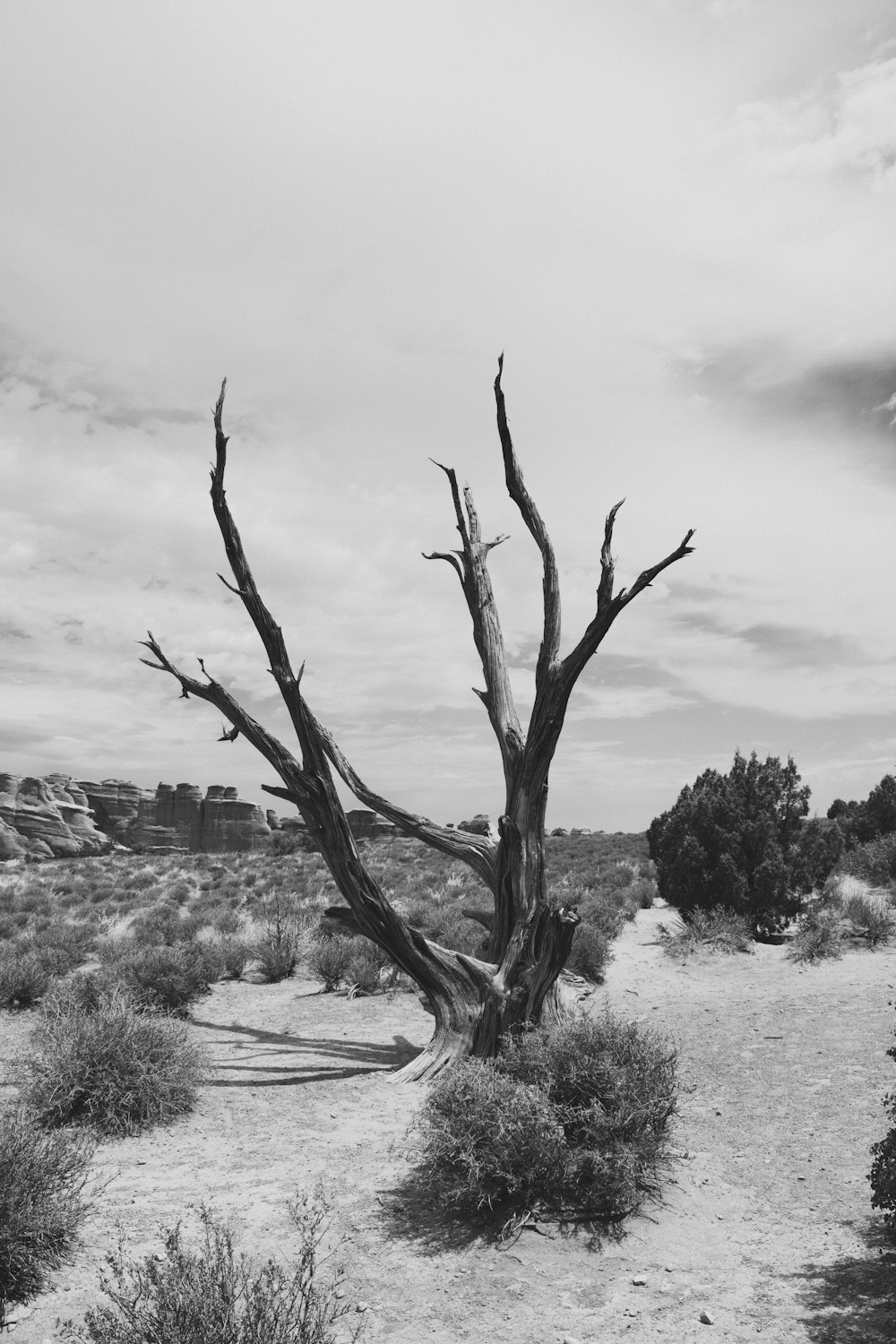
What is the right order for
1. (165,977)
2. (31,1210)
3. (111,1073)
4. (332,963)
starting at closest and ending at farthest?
1. (31,1210)
2. (111,1073)
3. (165,977)
4. (332,963)

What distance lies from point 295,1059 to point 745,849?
10.6 m

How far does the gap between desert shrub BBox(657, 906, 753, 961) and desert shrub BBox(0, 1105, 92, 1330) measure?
38.1 feet

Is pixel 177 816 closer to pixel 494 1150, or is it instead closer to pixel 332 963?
pixel 332 963

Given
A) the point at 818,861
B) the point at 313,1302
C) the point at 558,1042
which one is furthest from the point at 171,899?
the point at 313,1302

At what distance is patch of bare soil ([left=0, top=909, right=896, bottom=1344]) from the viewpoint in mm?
4770

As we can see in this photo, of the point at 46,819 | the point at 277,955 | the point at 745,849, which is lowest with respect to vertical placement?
the point at 46,819

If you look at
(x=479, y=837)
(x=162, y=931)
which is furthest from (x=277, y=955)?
(x=479, y=837)

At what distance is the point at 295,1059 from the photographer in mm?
10258

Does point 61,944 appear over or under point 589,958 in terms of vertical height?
under

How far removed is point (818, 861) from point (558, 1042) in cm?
1219

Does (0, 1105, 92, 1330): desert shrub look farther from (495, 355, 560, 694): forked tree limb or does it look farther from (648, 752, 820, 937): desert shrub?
(648, 752, 820, 937): desert shrub

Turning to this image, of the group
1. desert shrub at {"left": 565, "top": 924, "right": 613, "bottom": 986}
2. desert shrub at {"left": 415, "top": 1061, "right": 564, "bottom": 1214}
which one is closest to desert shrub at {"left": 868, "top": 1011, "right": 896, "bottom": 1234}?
desert shrub at {"left": 415, "top": 1061, "right": 564, "bottom": 1214}

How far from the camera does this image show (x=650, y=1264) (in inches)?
210

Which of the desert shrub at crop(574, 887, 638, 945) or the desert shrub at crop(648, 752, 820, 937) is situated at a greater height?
the desert shrub at crop(648, 752, 820, 937)
